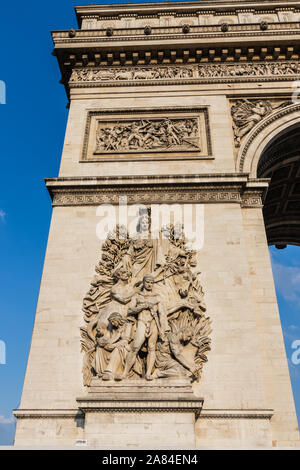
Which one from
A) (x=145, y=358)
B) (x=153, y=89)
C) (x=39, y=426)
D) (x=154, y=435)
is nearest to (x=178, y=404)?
(x=154, y=435)

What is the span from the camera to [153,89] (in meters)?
12.3

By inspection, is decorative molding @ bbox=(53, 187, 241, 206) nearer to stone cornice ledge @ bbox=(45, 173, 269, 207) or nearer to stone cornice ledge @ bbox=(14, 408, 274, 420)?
stone cornice ledge @ bbox=(45, 173, 269, 207)

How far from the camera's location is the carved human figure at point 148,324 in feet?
26.7

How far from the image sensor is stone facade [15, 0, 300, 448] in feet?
25.5

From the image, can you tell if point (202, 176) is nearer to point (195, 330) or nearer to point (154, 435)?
point (195, 330)

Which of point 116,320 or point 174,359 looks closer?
point 174,359

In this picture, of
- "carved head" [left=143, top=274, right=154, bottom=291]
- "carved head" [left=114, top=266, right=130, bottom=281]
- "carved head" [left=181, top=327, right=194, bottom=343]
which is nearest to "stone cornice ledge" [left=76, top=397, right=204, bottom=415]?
"carved head" [left=181, top=327, right=194, bottom=343]

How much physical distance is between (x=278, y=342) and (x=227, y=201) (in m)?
3.45

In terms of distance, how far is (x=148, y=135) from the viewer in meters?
11.6

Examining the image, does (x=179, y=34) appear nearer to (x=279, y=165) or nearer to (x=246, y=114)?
(x=246, y=114)

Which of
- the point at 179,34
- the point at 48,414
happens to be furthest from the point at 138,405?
the point at 179,34

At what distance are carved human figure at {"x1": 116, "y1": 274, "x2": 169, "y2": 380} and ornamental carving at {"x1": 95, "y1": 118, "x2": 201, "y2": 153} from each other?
425 cm

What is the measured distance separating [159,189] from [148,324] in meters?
3.52
